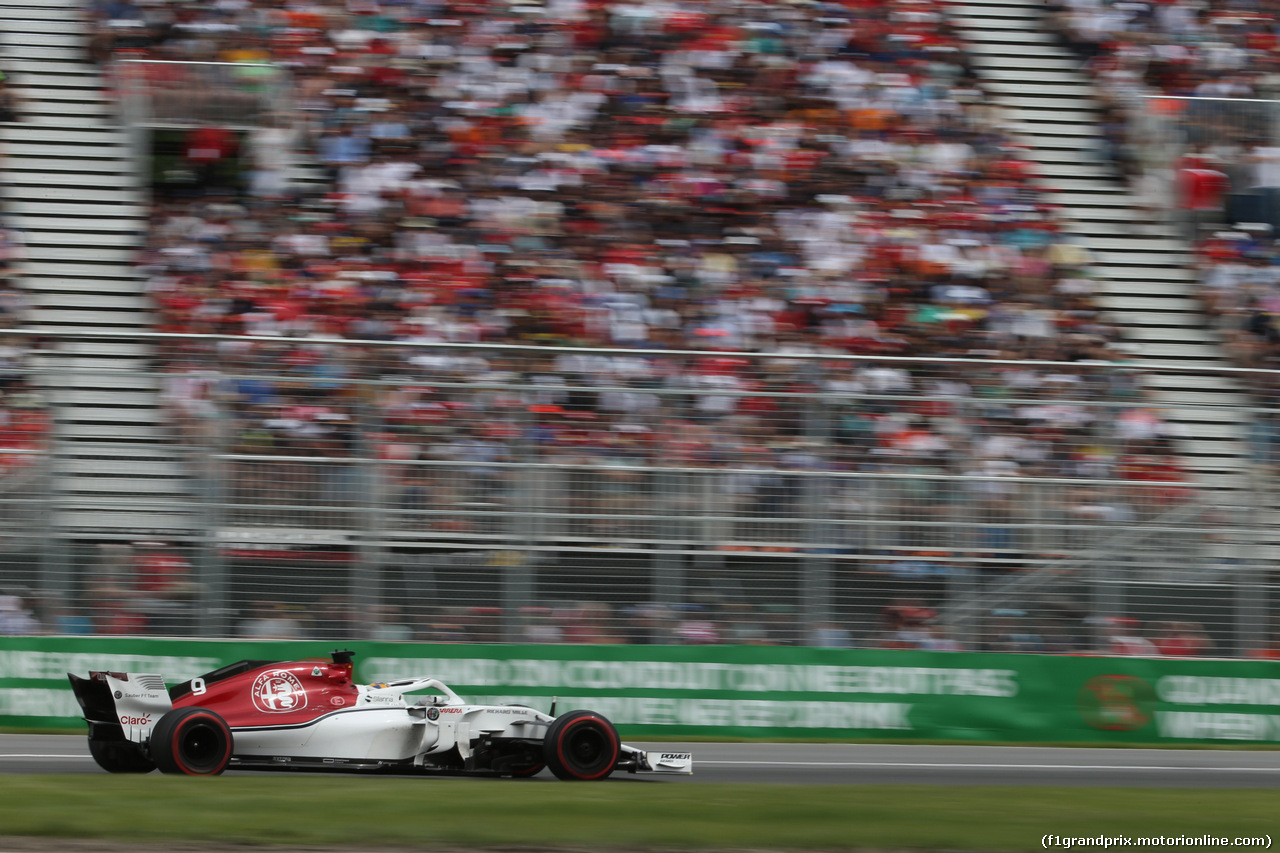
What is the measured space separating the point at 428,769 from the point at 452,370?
14.5 feet

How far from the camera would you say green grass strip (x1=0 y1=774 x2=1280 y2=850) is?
24.4ft

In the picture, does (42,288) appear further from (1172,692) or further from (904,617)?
(1172,692)

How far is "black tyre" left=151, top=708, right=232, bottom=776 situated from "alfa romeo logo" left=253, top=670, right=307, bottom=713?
262 millimetres

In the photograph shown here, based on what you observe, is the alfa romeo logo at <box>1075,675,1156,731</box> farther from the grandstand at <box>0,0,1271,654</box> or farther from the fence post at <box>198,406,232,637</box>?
the fence post at <box>198,406,232,637</box>

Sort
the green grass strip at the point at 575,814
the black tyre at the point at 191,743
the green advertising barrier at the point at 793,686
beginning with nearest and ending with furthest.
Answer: the green grass strip at the point at 575,814, the black tyre at the point at 191,743, the green advertising barrier at the point at 793,686

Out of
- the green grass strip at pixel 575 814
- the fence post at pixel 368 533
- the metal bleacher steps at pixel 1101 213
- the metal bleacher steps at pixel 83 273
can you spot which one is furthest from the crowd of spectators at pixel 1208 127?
the metal bleacher steps at pixel 83 273

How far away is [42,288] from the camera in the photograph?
48.4ft

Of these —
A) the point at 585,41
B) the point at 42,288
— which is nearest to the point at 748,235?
the point at 585,41

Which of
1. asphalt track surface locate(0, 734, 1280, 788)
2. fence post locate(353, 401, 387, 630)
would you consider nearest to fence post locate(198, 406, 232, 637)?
fence post locate(353, 401, 387, 630)

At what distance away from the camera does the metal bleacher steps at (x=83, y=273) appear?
494 inches

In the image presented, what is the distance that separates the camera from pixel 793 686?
13.1m

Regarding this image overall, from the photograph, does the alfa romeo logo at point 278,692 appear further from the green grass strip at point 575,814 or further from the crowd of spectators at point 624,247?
the crowd of spectators at point 624,247

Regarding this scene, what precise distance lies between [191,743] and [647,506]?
4928 millimetres

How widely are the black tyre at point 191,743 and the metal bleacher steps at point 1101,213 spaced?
8.45 metres
